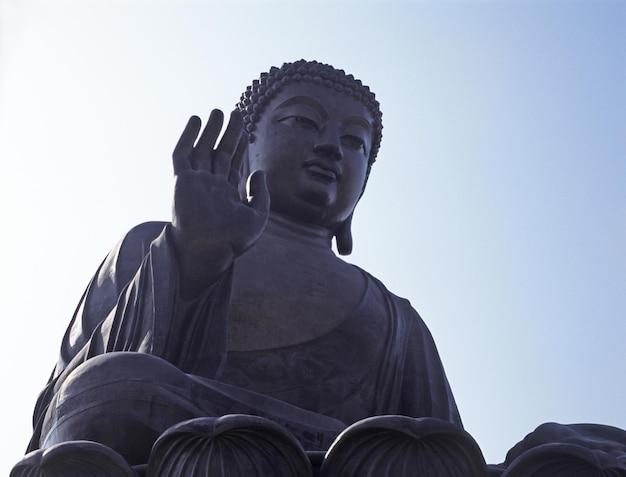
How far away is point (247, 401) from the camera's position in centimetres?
725

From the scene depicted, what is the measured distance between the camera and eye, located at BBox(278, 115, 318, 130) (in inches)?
376

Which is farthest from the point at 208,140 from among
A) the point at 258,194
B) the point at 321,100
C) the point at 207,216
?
the point at 321,100

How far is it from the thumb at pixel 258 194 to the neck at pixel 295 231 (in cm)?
142

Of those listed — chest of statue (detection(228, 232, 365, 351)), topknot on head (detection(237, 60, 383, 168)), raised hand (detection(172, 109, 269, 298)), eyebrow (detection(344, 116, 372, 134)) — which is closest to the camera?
raised hand (detection(172, 109, 269, 298))

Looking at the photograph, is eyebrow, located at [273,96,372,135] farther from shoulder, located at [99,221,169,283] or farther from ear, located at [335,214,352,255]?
shoulder, located at [99,221,169,283]

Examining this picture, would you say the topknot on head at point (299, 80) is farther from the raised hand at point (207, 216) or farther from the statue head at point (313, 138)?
the raised hand at point (207, 216)

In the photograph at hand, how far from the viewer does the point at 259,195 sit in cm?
782

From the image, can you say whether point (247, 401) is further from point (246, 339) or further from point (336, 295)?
point (336, 295)

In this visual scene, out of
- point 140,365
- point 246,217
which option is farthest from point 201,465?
point 246,217

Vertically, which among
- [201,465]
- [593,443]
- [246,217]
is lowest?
[201,465]

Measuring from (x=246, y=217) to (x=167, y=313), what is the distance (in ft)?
2.23

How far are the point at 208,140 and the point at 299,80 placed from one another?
74.1 inches

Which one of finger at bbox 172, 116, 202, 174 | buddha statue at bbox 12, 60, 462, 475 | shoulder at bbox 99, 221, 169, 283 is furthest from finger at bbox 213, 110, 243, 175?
shoulder at bbox 99, 221, 169, 283

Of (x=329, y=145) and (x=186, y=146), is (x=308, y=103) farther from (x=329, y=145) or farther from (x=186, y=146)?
(x=186, y=146)
